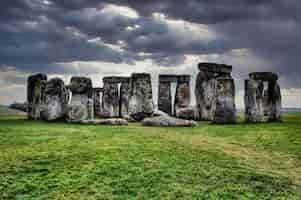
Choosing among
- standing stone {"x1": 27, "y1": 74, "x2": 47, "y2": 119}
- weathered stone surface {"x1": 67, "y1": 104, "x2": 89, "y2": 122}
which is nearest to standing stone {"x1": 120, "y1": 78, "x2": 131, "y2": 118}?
standing stone {"x1": 27, "y1": 74, "x2": 47, "y2": 119}

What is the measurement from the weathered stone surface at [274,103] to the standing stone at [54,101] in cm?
1179

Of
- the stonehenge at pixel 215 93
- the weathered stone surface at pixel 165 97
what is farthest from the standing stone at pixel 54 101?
the weathered stone surface at pixel 165 97

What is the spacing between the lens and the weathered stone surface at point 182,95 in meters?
25.8

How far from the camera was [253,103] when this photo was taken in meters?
18.5

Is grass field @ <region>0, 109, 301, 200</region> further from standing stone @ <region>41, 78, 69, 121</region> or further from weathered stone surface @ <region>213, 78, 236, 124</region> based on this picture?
standing stone @ <region>41, 78, 69, 121</region>

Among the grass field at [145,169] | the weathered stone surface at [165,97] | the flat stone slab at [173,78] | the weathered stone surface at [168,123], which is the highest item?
the flat stone slab at [173,78]

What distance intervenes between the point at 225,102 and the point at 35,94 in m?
11.1

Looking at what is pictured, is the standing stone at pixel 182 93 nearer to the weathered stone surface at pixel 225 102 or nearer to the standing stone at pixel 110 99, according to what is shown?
the standing stone at pixel 110 99

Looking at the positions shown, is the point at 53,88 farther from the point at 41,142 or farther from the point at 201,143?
the point at 201,143

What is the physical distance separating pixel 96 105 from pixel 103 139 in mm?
20877

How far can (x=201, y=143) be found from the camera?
34.6 ft

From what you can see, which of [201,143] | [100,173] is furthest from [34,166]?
[201,143]

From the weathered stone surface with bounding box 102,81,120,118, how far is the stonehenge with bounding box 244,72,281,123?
1214cm

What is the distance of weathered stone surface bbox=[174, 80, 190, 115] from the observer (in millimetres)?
25766
